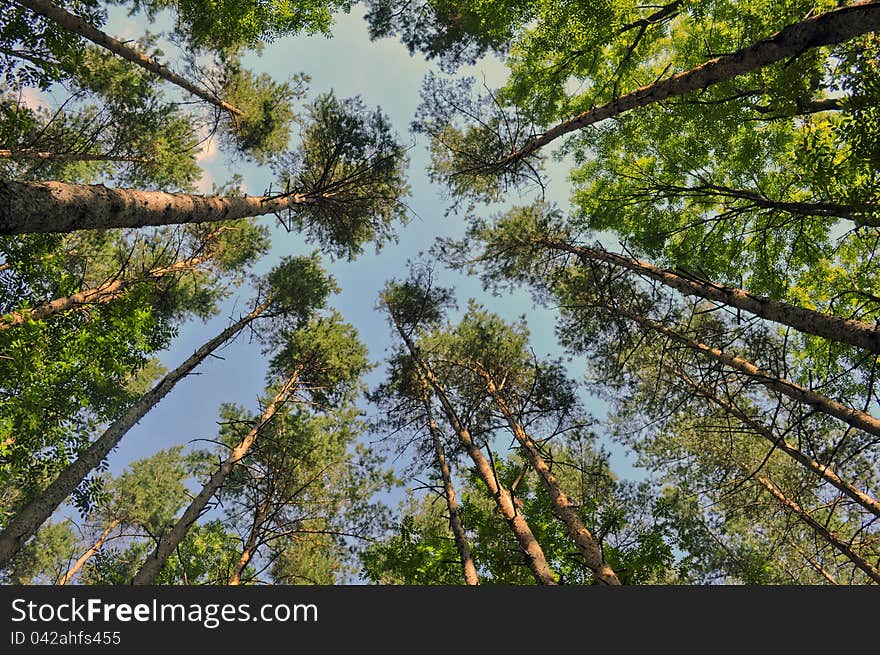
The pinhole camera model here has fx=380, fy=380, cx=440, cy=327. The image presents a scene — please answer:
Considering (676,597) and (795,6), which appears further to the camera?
(795,6)

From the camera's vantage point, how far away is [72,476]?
20.0 feet

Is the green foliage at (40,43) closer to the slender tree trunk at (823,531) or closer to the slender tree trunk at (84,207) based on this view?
the slender tree trunk at (84,207)

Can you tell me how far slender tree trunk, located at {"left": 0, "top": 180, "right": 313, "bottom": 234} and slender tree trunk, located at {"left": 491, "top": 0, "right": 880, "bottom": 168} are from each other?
575 cm

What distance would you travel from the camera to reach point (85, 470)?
6.22m

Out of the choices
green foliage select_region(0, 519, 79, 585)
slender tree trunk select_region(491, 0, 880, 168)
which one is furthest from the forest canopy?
green foliage select_region(0, 519, 79, 585)

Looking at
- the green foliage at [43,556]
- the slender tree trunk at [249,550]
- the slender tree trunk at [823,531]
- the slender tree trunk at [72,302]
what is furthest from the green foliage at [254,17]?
the green foliage at [43,556]

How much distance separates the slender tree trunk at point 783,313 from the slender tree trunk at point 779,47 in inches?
86.7

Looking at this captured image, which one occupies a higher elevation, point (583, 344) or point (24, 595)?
point (583, 344)

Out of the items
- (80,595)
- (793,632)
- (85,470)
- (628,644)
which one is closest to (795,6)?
(793,632)

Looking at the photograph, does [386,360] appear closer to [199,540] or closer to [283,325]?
[283,325]

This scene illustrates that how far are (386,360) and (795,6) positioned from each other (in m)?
11.1

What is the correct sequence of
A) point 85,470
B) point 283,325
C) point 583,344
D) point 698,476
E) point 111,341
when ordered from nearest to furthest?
point 85,470
point 111,341
point 583,344
point 698,476
point 283,325

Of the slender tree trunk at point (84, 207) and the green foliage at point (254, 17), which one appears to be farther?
the green foliage at point (254, 17)

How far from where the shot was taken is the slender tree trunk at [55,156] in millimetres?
7551
